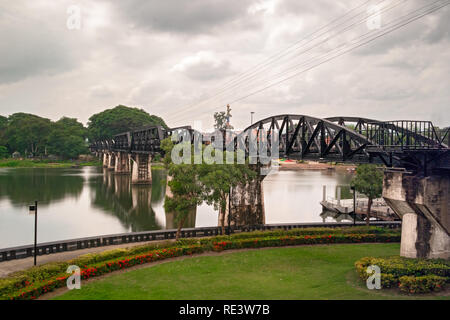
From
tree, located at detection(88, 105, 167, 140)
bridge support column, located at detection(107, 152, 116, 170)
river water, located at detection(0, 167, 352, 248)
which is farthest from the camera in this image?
tree, located at detection(88, 105, 167, 140)

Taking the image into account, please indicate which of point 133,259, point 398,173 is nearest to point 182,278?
point 133,259

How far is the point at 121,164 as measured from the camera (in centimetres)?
12262

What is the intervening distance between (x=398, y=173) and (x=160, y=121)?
167m

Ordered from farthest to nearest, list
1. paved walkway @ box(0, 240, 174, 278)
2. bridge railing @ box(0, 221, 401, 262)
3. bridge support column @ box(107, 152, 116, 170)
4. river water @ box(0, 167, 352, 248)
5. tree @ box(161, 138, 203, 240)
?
bridge support column @ box(107, 152, 116, 170), river water @ box(0, 167, 352, 248), tree @ box(161, 138, 203, 240), bridge railing @ box(0, 221, 401, 262), paved walkway @ box(0, 240, 174, 278)

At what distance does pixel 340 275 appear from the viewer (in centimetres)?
1952

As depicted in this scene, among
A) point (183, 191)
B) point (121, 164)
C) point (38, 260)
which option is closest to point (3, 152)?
point (121, 164)

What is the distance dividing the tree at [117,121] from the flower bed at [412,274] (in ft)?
498

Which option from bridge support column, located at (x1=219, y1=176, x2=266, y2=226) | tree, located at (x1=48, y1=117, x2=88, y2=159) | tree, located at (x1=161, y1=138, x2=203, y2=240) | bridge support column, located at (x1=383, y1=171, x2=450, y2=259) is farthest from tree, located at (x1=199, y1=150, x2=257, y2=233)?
tree, located at (x1=48, y1=117, x2=88, y2=159)

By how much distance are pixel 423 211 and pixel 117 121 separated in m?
153

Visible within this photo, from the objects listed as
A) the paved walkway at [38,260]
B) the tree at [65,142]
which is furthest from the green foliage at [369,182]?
the tree at [65,142]

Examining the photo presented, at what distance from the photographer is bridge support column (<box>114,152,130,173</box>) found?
121625mm

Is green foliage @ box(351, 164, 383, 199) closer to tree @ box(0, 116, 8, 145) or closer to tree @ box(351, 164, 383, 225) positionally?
tree @ box(351, 164, 383, 225)

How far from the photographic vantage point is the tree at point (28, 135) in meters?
140

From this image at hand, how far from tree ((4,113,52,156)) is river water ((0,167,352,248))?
61422 mm
